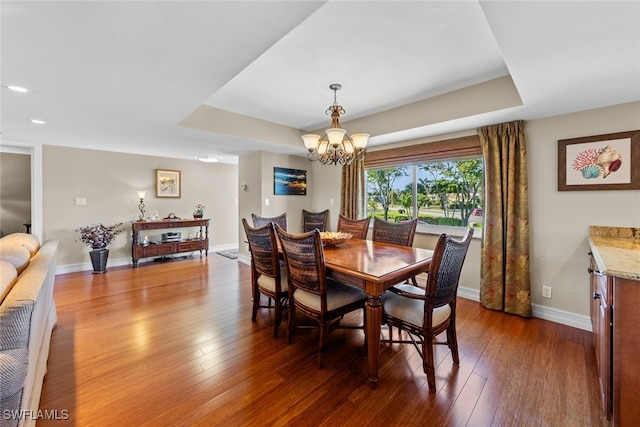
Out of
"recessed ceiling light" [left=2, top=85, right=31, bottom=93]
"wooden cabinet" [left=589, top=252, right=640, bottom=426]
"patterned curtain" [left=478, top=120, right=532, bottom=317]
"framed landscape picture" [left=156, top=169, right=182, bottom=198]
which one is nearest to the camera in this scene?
"wooden cabinet" [left=589, top=252, right=640, bottom=426]

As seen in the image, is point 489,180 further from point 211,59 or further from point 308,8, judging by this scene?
point 211,59

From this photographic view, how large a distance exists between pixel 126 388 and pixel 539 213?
154 inches

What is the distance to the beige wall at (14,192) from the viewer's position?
5098 mm

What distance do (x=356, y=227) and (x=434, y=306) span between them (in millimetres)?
1788

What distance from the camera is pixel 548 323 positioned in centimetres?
266

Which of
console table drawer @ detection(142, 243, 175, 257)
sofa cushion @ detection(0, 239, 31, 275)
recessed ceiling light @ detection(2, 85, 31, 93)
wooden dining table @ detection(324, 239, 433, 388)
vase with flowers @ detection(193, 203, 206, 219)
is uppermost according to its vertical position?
recessed ceiling light @ detection(2, 85, 31, 93)

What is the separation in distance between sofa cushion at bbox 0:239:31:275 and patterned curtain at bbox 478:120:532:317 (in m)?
4.13

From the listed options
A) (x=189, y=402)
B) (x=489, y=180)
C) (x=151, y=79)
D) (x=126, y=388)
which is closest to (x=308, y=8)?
(x=151, y=79)

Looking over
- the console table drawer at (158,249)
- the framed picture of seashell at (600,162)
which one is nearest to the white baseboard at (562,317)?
the framed picture of seashell at (600,162)

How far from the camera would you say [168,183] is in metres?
5.48

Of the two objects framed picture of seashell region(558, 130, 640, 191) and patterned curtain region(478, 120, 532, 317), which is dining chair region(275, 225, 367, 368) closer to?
patterned curtain region(478, 120, 532, 317)

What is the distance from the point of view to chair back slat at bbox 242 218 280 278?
7.46 feet

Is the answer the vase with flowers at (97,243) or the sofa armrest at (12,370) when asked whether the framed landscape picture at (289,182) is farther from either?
the sofa armrest at (12,370)

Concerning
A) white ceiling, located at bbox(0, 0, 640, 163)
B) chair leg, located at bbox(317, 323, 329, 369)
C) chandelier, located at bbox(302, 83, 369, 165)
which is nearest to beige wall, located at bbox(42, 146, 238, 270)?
white ceiling, located at bbox(0, 0, 640, 163)
